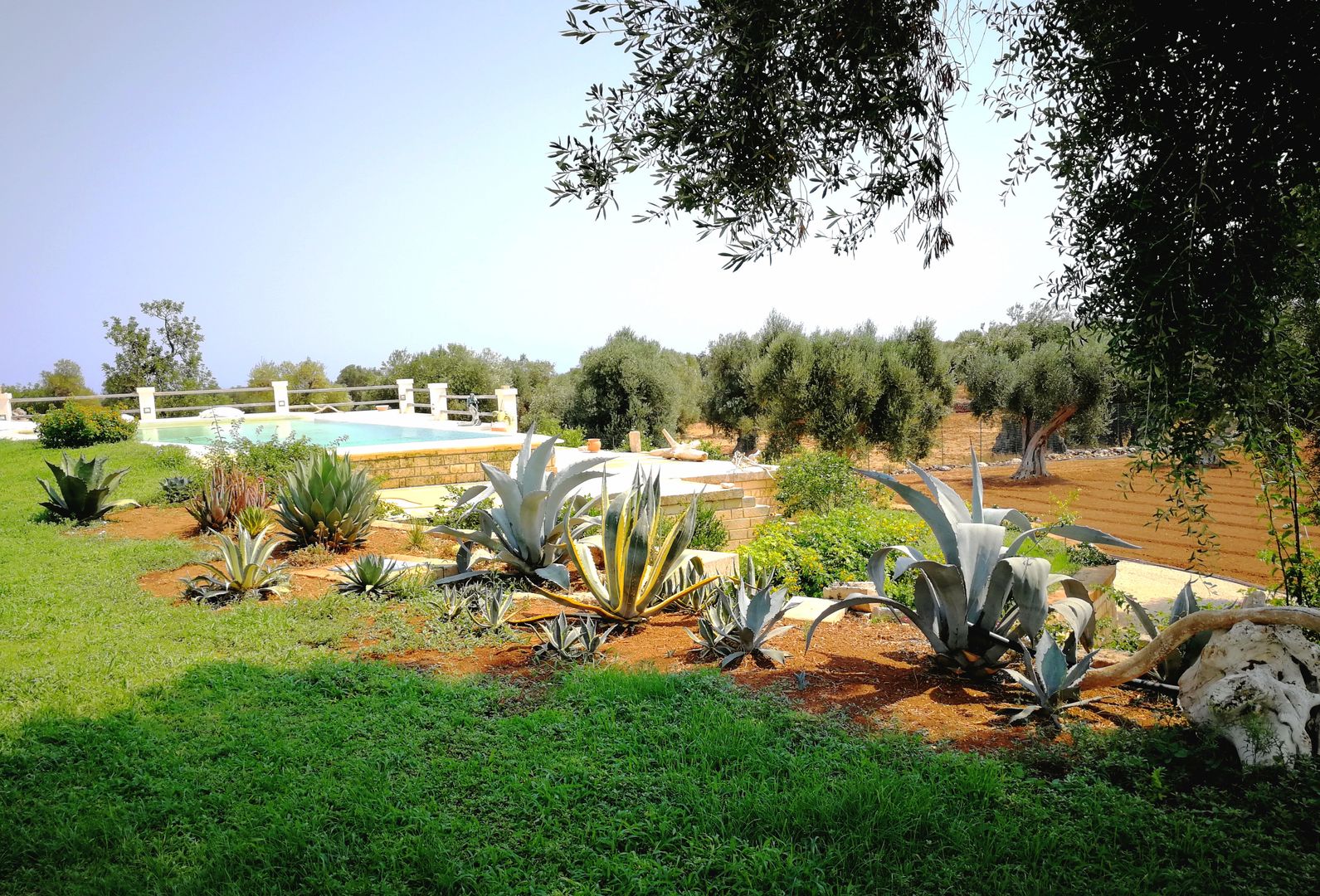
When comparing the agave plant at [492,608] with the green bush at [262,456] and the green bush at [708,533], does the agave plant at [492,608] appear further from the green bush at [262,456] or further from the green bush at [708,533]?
the green bush at [262,456]

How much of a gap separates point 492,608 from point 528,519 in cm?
85

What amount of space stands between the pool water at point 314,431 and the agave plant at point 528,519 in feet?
39.3

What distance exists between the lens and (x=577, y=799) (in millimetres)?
2941

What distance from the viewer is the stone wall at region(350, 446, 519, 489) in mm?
12094

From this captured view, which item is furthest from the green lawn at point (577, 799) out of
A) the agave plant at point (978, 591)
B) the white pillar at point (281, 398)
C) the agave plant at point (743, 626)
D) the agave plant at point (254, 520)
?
the white pillar at point (281, 398)

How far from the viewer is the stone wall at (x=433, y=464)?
12094mm

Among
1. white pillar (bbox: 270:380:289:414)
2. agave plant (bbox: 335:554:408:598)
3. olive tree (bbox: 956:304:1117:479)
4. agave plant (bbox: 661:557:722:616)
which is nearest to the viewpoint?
agave plant (bbox: 661:557:722:616)

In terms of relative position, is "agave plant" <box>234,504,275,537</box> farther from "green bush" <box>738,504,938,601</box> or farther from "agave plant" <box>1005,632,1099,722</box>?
"agave plant" <box>1005,632,1099,722</box>

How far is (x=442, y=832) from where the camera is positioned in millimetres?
2781

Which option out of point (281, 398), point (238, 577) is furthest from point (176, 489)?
point (281, 398)

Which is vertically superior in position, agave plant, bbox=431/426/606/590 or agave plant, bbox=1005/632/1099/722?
agave plant, bbox=431/426/606/590

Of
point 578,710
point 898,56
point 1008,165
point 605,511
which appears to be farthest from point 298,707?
point 1008,165

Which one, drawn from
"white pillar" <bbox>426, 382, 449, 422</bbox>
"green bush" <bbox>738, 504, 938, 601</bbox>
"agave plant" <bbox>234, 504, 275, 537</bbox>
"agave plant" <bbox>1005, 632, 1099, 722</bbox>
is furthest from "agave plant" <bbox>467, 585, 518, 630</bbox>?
"white pillar" <bbox>426, 382, 449, 422</bbox>

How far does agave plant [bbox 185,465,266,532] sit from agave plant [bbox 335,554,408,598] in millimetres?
2845
